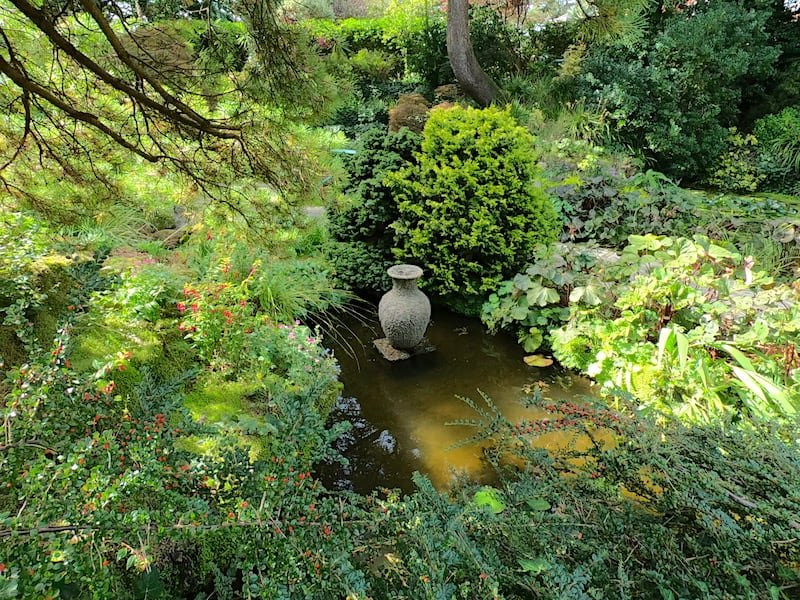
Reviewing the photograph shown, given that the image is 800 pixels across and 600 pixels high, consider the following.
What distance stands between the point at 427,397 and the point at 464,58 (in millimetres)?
5262

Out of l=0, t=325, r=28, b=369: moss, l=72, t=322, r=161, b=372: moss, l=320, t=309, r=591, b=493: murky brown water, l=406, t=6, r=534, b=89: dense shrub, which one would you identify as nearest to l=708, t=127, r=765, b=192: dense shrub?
l=406, t=6, r=534, b=89: dense shrub

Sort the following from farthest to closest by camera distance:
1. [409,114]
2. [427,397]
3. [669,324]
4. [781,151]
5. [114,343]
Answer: [409,114] → [781,151] → [427,397] → [669,324] → [114,343]

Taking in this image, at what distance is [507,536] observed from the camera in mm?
1063

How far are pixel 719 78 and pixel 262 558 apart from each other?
726cm

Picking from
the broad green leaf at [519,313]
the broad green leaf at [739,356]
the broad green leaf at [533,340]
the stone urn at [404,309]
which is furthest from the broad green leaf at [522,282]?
the broad green leaf at [739,356]

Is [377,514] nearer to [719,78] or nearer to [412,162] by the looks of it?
[412,162]

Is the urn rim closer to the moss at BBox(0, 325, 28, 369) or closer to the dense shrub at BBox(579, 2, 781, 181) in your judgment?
the moss at BBox(0, 325, 28, 369)

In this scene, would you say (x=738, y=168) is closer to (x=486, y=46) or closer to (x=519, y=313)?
(x=486, y=46)

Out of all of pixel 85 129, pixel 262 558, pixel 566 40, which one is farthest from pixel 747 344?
pixel 566 40

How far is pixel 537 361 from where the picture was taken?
3289 millimetres

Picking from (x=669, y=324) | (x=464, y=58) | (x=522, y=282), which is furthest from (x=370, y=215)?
(x=464, y=58)

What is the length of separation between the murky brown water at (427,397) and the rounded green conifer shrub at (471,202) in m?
0.48

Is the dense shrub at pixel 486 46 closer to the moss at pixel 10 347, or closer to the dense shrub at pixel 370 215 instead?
the dense shrub at pixel 370 215

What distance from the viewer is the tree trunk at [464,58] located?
6275 millimetres
